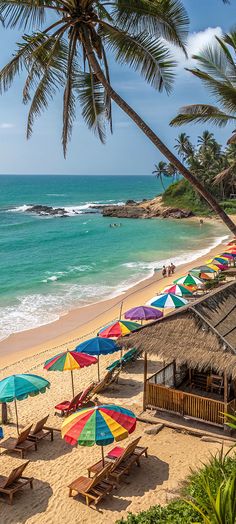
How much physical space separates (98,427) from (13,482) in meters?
2.15

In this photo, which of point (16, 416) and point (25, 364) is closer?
point (16, 416)

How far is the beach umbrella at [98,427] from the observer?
27.0 feet

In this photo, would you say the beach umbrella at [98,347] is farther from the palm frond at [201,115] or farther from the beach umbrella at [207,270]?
the beach umbrella at [207,270]

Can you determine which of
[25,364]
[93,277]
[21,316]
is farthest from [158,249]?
[25,364]

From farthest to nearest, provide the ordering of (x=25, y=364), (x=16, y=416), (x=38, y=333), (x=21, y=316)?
1. (x=21, y=316)
2. (x=38, y=333)
3. (x=25, y=364)
4. (x=16, y=416)

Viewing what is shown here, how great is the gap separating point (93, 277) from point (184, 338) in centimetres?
2256

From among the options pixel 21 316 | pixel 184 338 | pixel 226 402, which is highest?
pixel 184 338

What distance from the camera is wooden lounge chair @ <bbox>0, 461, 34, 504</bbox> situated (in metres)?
8.70

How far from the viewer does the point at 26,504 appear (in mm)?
8695

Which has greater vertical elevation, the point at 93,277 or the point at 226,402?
the point at 226,402

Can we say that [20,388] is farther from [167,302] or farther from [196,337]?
[167,302]

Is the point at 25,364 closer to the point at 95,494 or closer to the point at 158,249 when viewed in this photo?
the point at 95,494

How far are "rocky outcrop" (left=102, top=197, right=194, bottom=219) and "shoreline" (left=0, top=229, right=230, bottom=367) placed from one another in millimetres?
40912

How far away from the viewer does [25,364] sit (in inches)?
676
